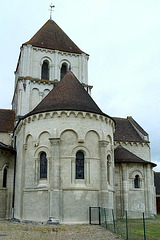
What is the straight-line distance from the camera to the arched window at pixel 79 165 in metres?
21.1

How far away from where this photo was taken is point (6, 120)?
3309 cm

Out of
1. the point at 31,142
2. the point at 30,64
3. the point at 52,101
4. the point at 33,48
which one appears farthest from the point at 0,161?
the point at 33,48

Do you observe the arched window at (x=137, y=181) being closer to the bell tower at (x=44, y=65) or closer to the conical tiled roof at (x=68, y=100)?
the conical tiled roof at (x=68, y=100)

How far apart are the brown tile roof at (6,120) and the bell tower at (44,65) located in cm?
98

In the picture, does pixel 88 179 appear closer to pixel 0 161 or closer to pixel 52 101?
pixel 52 101

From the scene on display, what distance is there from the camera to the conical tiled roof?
2208 centimetres

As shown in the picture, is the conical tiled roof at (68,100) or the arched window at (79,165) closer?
the arched window at (79,165)

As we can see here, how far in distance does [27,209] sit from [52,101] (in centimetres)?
856

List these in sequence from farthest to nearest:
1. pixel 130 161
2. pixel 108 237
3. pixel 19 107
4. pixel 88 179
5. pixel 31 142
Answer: pixel 19 107
pixel 130 161
pixel 31 142
pixel 88 179
pixel 108 237

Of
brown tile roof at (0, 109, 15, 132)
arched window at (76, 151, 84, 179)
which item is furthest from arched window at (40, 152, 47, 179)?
brown tile roof at (0, 109, 15, 132)

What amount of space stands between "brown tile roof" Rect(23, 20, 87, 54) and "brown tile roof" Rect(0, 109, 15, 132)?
28.4 ft

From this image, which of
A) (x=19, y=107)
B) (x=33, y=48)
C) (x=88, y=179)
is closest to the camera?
(x=88, y=179)

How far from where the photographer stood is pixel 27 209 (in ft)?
69.6

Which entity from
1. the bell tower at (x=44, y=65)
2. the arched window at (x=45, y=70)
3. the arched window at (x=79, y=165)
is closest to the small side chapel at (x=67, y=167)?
the arched window at (x=79, y=165)
